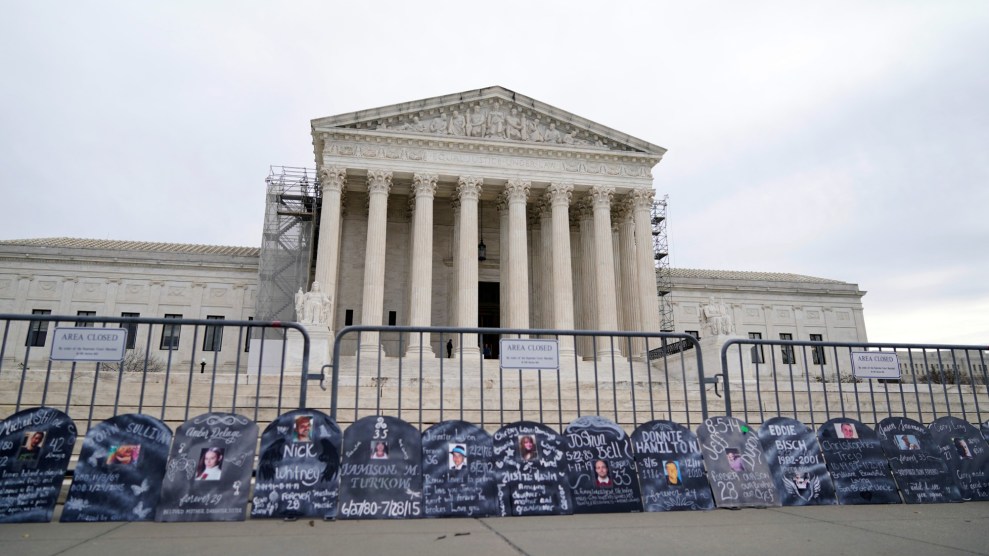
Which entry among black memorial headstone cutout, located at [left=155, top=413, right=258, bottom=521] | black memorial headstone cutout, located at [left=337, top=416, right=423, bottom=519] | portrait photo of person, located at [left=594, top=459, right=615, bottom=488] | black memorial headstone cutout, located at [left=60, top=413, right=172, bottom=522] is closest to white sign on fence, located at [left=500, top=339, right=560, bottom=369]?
portrait photo of person, located at [left=594, top=459, right=615, bottom=488]

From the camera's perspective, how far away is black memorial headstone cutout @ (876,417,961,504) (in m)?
7.08

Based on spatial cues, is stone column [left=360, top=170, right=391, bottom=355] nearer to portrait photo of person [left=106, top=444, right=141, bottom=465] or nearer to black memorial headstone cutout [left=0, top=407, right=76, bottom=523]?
black memorial headstone cutout [left=0, top=407, right=76, bottom=523]

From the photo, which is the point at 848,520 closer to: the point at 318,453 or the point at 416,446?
the point at 416,446

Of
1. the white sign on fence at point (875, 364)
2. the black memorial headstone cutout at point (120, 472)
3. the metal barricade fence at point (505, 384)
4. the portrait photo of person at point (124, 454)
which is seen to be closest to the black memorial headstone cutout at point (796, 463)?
the metal barricade fence at point (505, 384)

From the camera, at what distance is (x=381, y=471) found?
602 cm

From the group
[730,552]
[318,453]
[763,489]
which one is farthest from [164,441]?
[763,489]

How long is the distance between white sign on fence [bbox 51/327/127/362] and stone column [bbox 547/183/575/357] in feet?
69.7

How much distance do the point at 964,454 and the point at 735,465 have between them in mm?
3274

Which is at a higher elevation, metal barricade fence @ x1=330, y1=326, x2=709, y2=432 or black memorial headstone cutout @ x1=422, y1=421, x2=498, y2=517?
metal barricade fence @ x1=330, y1=326, x2=709, y2=432

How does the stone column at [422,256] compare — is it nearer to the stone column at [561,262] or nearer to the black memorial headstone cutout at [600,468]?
the stone column at [561,262]

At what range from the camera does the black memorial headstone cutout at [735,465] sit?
21.7 feet

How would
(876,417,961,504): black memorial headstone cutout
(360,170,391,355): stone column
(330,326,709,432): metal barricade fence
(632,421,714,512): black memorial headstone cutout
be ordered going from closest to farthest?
(632,421,714,512): black memorial headstone cutout, (876,417,961,504): black memorial headstone cutout, (330,326,709,432): metal barricade fence, (360,170,391,355): stone column

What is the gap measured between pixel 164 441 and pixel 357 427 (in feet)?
6.32

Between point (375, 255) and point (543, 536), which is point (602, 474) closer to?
point (543, 536)
